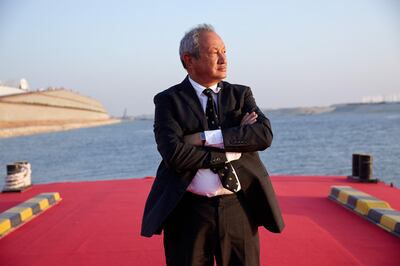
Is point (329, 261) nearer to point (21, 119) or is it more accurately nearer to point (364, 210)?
point (364, 210)

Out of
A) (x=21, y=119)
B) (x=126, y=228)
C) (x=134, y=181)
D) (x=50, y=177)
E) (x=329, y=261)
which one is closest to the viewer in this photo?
(x=329, y=261)

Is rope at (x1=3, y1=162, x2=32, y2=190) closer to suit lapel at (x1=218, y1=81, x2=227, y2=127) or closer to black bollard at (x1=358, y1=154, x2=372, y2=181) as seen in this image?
black bollard at (x1=358, y1=154, x2=372, y2=181)

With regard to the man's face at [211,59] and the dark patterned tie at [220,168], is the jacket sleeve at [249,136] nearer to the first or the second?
the dark patterned tie at [220,168]

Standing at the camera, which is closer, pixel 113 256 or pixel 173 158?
pixel 173 158

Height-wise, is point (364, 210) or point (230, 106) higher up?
point (230, 106)

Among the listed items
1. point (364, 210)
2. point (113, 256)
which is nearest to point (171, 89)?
point (113, 256)

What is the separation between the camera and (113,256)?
4215 mm

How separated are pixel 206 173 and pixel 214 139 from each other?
17cm

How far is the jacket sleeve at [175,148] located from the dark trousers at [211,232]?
189mm

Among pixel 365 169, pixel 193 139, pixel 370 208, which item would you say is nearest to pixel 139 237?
pixel 370 208

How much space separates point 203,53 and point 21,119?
264 feet

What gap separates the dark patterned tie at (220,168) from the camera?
207 centimetres

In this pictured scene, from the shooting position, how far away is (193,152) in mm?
2061

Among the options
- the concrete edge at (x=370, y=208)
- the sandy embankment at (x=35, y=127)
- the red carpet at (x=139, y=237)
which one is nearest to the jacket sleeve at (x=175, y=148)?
the red carpet at (x=139, y=237)
